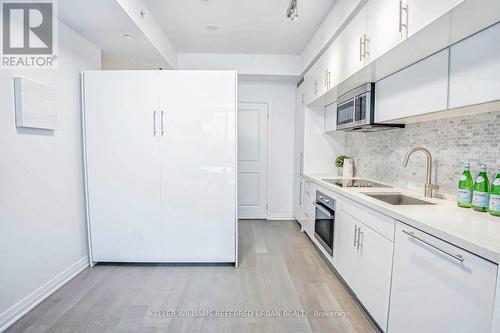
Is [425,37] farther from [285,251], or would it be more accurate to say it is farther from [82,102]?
[82,102]

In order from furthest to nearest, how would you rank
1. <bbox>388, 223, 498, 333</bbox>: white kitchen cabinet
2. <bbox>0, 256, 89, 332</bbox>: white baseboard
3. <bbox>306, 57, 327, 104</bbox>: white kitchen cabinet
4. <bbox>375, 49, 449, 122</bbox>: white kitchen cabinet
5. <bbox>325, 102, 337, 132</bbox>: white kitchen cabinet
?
<bbox>325, 102, 337, 132</bbox>: white kitchen cabinet
<bbox>306, 57, 327, 104</bbox>: white kitchen cabinet
<bbox>0, 256, 89, 332</bbox>: white baseboard
<bbox>375, 49, 449, 122</bbox>: white kitchen cabinet
<bbox>388, 223, 498, 333</bbox>: white kitchen cabinet

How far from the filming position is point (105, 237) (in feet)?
8.65

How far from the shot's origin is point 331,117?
3.40 meters

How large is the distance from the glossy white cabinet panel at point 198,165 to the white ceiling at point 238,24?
711mm

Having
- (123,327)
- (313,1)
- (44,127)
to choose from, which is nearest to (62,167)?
(44,127)

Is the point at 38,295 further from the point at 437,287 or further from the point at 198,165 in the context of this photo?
the point at 437,287

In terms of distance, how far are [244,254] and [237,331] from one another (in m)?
1.28

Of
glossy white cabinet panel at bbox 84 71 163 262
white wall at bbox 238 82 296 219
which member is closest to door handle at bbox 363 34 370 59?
glossy white cabinet panel at bbox 84 71 163 262

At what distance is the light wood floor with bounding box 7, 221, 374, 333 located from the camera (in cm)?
180

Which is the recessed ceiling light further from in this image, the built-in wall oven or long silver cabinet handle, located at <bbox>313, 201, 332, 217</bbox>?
long silver cabinet handle, located at <bbox>313, 201, 332, 217</bbox>

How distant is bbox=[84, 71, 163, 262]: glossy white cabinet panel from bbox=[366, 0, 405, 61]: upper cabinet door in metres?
1.93

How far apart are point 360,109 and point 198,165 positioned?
1632mm

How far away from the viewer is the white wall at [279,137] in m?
4.41

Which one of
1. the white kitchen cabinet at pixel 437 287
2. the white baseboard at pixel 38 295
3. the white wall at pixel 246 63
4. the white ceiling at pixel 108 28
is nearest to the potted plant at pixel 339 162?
the white wall at pixel 246 63
